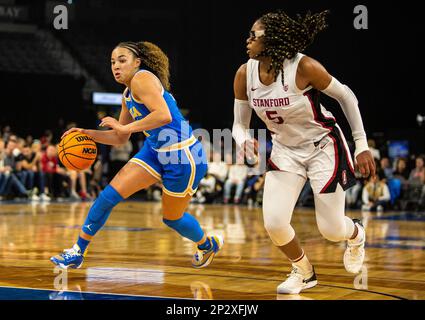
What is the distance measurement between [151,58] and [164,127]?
545 millimetres

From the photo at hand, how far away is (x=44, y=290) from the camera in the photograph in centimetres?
434

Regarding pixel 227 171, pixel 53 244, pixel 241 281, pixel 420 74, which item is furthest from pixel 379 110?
pixel 241 281

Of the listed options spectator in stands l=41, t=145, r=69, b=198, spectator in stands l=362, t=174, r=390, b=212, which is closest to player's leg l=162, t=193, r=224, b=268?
spectator in stands l=362, t=174, r=390, b=212

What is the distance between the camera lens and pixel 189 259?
6.20 meters

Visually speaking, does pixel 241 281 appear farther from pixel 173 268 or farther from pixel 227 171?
pixel 227 171

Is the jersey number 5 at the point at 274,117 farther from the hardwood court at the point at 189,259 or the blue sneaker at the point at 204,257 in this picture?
the blue sneaker at the point at 204,257

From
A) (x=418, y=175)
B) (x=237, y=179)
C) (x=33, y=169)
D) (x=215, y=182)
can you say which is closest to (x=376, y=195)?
(x=418, y=175)

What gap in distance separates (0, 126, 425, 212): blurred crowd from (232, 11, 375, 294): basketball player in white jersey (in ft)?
29.7

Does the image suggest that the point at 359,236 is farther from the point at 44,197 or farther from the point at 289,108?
the point at 44,197

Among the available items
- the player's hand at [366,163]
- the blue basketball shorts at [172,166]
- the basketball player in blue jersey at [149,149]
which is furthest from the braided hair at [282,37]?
the blue basketball shorts at [172,166]

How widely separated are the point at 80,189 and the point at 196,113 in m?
5.45

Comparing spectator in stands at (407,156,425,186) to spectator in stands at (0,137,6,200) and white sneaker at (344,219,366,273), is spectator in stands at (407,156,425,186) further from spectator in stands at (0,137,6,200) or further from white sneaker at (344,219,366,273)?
white sneaker at (344,219,366,273)

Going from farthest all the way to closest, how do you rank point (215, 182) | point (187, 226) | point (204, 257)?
point (215, 182) < point (204, 257) < point (187, 226)

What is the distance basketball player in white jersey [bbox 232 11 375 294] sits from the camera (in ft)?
14.5
